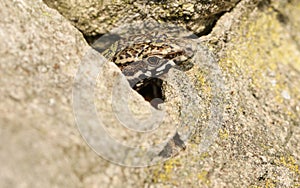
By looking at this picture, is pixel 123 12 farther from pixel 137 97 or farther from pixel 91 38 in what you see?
pixel 137 97

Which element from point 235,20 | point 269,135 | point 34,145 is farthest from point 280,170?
point 34,145

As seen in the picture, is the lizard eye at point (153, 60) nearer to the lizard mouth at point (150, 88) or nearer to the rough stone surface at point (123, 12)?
the lizard mouth at point (150, 88)

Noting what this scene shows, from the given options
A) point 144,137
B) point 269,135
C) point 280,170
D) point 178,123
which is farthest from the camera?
point 269,135

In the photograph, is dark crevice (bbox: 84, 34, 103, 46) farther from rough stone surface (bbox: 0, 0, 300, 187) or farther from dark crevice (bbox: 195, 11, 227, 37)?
dark crevice (bbox: 195, 11, 227, 37)

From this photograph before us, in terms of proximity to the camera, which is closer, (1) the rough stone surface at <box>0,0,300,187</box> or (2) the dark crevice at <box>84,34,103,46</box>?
(1) the rough stone surface at <box>0,0,300,187</box>

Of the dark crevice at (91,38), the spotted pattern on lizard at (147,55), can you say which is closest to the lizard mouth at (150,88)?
the spotted pattern on lizard at (147,55)

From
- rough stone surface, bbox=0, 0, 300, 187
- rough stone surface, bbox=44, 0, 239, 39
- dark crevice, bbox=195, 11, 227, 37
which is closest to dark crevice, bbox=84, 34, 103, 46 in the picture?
rough stone surface, bbox=44, 0, 239, 39

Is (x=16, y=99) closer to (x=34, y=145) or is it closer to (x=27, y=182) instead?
(x=34, y=145)
